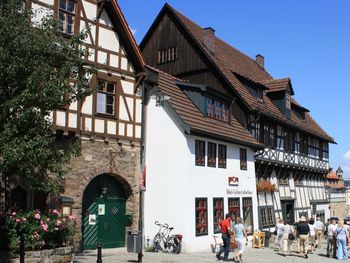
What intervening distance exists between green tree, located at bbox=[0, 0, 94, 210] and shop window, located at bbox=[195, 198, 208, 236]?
350 inches

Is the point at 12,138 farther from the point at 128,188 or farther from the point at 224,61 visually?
the point at 224,61

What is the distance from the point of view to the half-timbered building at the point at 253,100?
2623 cm

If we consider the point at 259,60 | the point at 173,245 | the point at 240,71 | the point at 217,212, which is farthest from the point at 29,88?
the point at 259,60

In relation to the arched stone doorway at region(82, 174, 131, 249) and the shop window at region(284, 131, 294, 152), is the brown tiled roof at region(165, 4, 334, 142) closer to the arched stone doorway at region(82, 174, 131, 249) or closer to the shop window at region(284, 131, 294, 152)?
the shop window at region(284, 131, 294, 152)

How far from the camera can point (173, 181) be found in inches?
780

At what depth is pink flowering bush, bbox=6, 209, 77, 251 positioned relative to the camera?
12883mm

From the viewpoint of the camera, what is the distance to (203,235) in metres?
20.3

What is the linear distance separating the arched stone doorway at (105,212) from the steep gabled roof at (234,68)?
9.39m

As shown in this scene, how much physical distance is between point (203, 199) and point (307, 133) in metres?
15.5

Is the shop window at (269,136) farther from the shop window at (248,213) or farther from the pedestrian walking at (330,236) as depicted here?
the pedestrian walking at (330,236)

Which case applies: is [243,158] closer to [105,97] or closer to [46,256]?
[105,97]

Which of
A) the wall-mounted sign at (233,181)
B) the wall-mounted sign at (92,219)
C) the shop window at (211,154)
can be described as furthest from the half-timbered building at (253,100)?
the wall-mounted sign at (92,219)

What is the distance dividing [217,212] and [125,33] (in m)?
8.99

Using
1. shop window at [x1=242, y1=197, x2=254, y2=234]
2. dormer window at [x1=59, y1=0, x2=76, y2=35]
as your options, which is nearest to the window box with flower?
dormer window at [x1=59, y1=0, x2=76, y2=35]
